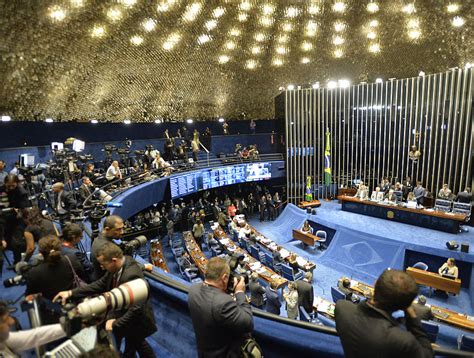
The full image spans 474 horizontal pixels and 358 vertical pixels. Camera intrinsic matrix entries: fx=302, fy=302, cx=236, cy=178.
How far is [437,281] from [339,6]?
15554 mm

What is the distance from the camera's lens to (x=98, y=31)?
1298 cm

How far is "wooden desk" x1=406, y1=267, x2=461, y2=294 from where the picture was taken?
8078 millimetres

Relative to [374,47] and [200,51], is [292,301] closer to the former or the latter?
[200,51]

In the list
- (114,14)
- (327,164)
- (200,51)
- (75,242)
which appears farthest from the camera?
(200,51)

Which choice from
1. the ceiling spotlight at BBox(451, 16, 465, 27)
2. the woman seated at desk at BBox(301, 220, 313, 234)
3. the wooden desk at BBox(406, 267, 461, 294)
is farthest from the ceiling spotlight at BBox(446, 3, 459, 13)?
the wooden desk at BBox(406, 267, 461, 294)

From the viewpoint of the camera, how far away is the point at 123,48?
14.6m

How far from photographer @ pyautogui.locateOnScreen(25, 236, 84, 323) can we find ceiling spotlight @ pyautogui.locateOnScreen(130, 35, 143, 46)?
1455cm

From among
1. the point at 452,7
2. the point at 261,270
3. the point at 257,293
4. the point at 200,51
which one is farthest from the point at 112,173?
the point at 452,7

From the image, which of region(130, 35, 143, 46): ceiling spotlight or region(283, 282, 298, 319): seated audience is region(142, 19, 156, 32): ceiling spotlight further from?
region(283, 282, 298, 319): seated audience

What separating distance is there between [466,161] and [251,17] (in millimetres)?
13284

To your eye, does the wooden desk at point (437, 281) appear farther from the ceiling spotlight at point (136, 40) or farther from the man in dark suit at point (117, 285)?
the ceiling spotlight at point (136, 40)

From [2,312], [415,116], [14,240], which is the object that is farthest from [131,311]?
[415,116]

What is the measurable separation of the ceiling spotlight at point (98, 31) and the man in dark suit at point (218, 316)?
1398cm

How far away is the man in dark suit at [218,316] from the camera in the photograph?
1.88 m
